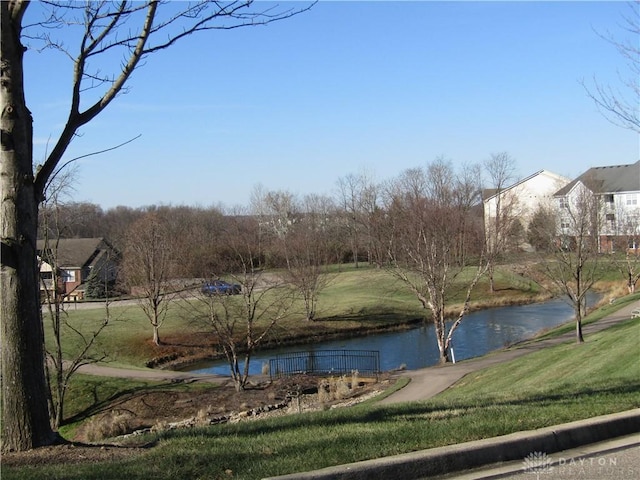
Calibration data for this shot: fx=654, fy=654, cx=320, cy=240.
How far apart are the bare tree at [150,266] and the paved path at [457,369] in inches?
624

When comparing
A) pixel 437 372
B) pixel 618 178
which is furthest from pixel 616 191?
pixel 437 372

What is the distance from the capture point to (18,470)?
5418 millimetres

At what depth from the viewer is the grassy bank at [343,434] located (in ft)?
17.2

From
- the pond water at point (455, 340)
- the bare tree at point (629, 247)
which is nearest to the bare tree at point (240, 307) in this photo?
the pond water at point (455, 340)

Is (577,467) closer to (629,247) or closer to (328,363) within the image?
A: (328,363)

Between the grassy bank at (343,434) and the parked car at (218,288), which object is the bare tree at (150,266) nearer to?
the parked car at (218,288)

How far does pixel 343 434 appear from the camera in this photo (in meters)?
6.29

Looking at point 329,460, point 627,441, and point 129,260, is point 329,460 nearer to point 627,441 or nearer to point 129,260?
point 627,441

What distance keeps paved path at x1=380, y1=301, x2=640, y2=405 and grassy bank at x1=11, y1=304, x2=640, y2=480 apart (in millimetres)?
9695

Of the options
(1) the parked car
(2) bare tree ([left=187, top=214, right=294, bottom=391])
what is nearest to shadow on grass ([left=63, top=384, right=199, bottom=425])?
(2) bare tree ([left=187, top=214, right=294, bottom=391])

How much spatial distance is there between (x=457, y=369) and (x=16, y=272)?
20.2 metres

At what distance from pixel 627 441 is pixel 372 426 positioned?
2419 mm

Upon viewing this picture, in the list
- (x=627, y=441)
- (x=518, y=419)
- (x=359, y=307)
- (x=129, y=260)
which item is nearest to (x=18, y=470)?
(x=518, y=419)

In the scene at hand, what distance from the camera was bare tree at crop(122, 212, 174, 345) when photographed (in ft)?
116
